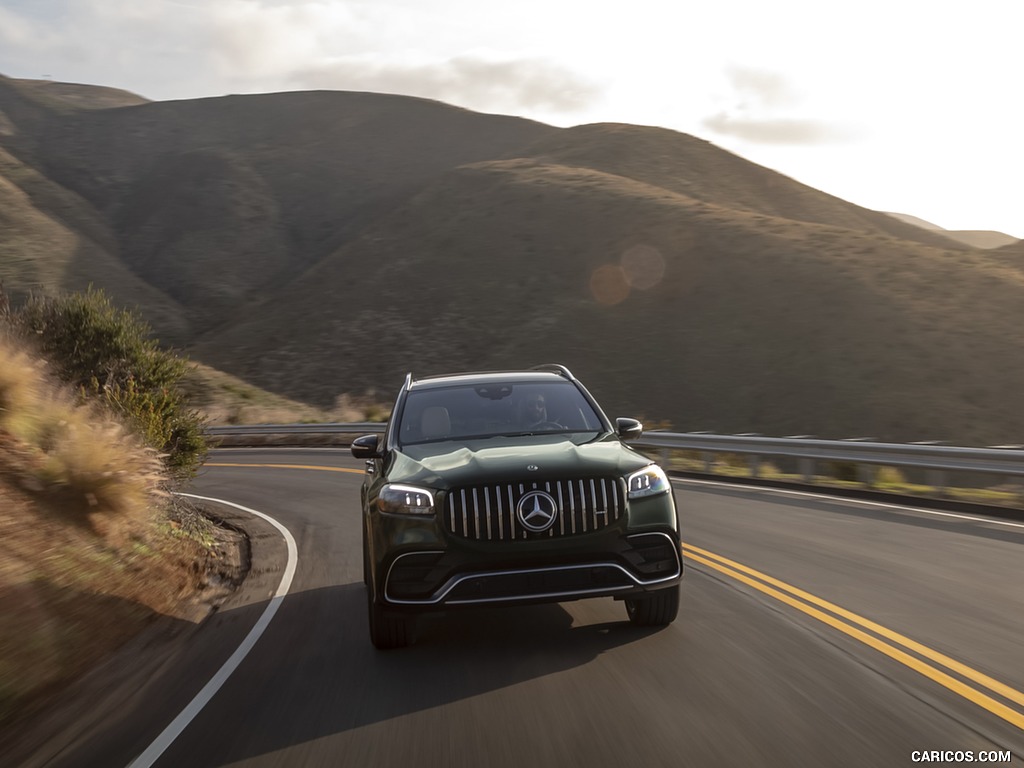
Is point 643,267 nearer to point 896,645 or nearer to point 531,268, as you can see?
point 531,268

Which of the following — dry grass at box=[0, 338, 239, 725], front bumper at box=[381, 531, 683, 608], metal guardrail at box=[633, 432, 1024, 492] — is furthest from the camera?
metal guardrail at box=[633, 432, 1024, 492]

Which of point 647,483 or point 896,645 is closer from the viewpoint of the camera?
point 896,645

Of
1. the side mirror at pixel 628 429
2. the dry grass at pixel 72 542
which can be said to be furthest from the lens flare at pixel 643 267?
the side mirror at pixel 628 429

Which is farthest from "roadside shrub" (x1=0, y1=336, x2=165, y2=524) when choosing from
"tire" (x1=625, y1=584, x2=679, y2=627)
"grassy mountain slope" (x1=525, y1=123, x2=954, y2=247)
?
"grassy mountain slope" (x1=525, y1=123, x2=954, y2=247)

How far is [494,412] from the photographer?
7.95 m

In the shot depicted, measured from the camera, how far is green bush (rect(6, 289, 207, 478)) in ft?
45.9

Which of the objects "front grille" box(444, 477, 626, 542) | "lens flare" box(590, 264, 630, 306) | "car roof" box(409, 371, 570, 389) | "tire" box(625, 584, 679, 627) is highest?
"lens flare" box(590, 264, 630, 306)

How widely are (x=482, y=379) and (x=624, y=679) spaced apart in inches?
128

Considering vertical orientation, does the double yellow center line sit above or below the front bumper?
below

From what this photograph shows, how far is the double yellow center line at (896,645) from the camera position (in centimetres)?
515

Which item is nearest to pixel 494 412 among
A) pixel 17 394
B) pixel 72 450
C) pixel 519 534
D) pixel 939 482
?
pixel 519 534

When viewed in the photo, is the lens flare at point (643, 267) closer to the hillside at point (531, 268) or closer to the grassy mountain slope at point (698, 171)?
the hillside at point (531, 268)

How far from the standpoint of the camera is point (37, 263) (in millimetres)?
63469

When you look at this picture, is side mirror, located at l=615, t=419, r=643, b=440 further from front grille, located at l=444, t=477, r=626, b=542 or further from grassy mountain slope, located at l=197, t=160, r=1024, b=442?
grassy mountain slope, located at l=197, t=160, r=1024, b=442
